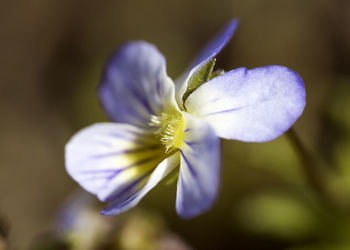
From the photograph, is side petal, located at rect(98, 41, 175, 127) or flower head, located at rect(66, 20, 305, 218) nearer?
flower head, located at rect(66, 20, 305, 218)

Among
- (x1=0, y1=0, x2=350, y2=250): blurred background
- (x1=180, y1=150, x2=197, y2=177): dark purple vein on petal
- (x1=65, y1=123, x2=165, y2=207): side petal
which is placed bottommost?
(x1=0, y1=0, x2=350, y2=250): blurred background

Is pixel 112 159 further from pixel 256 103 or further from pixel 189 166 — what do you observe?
pixel 256 103

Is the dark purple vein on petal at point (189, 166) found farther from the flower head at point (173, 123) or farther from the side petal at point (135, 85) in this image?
the side petal at point (135, 85)

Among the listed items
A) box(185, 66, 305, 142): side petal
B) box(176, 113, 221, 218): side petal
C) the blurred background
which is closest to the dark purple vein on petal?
box(176, 113, 221, 218): side petal

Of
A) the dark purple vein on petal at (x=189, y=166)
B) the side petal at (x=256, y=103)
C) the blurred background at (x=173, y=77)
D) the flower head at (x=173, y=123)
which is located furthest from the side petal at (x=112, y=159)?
the blurred background at (x=173, y=77)

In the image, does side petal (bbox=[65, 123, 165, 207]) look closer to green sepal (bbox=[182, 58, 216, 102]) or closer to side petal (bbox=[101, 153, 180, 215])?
side petal (bbox=[101, 153, 180, 215])

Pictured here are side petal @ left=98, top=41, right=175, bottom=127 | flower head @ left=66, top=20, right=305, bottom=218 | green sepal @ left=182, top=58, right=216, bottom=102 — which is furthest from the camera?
side petal @ left=98, top=41, right=175, bottom=127
